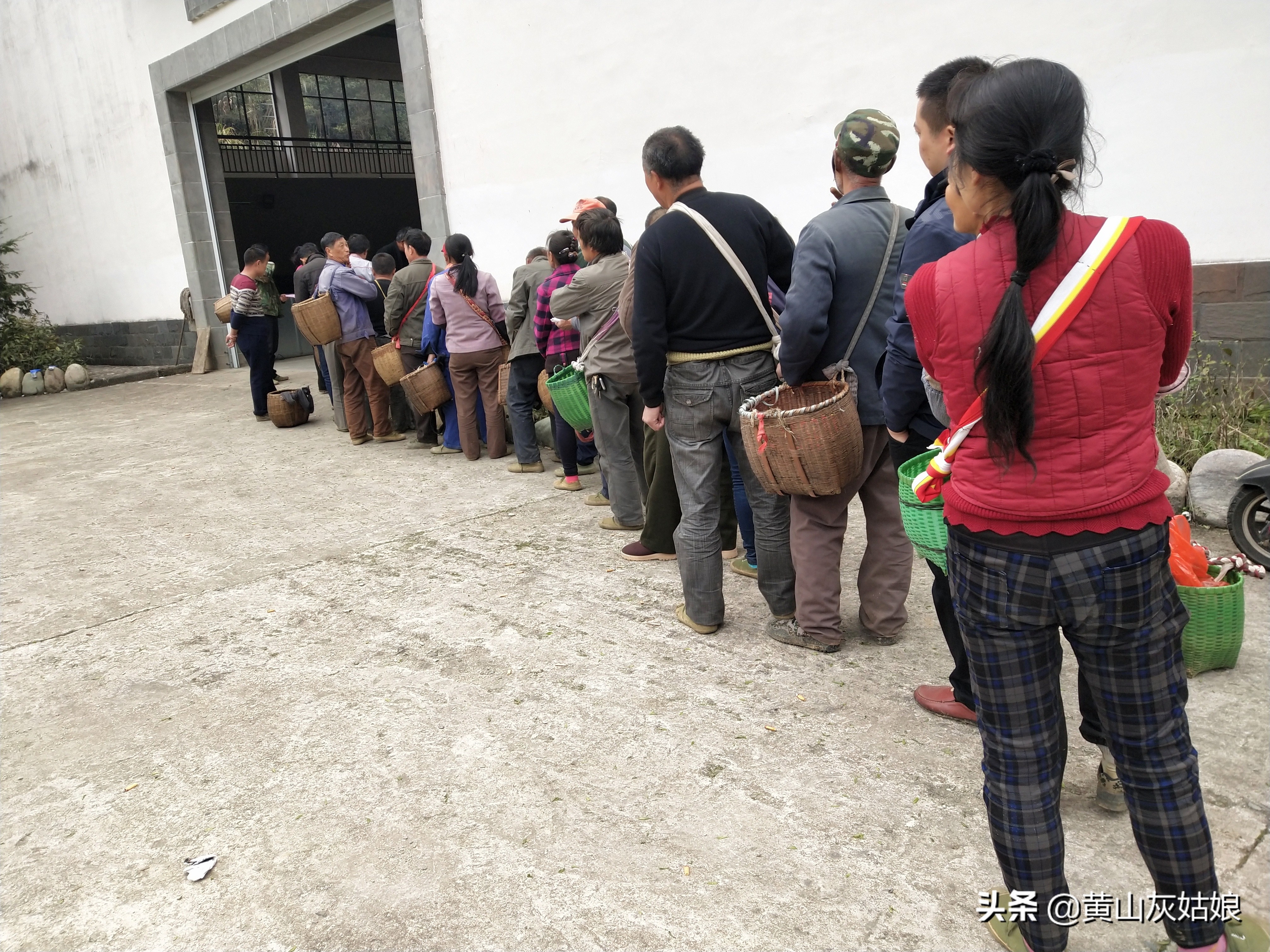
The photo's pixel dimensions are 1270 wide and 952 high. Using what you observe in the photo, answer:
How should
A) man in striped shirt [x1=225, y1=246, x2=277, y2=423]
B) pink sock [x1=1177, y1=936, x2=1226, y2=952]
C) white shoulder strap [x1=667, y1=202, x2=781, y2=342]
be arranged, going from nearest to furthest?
1. pink sock [x1=1177, y1=936, x2=1226, y2=952]
2. white shoulder strap [x1=667, y1=202, x2=781, y2=342]
3. man in striped shirt [x1=225, y1=246, x2=277, y2=423]

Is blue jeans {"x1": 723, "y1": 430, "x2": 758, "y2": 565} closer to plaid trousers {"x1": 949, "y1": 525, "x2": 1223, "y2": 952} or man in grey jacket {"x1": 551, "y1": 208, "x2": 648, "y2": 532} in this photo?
man in grey jacket {"x1": 551, "y1": 208, "x2": 648, "y2": 532}

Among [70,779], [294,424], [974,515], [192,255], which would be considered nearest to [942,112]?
[974,515]

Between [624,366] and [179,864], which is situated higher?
[624,366]

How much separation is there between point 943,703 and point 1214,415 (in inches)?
116

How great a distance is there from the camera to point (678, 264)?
138 inches

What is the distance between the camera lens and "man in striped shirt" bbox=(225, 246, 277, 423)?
9422 mm

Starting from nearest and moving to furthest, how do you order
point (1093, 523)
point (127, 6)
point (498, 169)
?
point (1093, 523) → point (498, 169) → point (127, 6)

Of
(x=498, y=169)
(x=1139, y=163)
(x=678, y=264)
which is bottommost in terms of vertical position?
(x=678, y=264)

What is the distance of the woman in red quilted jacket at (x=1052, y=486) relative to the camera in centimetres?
167

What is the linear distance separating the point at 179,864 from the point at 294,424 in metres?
7.17

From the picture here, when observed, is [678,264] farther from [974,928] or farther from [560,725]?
[974,928]

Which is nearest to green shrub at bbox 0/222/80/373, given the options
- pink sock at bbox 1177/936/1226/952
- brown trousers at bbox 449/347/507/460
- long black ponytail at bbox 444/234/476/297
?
brown trousers at bbox 449/347/507/460

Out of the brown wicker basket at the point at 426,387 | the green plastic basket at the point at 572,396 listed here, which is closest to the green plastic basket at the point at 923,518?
the green plastic basket at the point at 572,396

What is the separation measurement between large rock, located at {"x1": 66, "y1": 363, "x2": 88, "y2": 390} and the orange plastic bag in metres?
15.3
